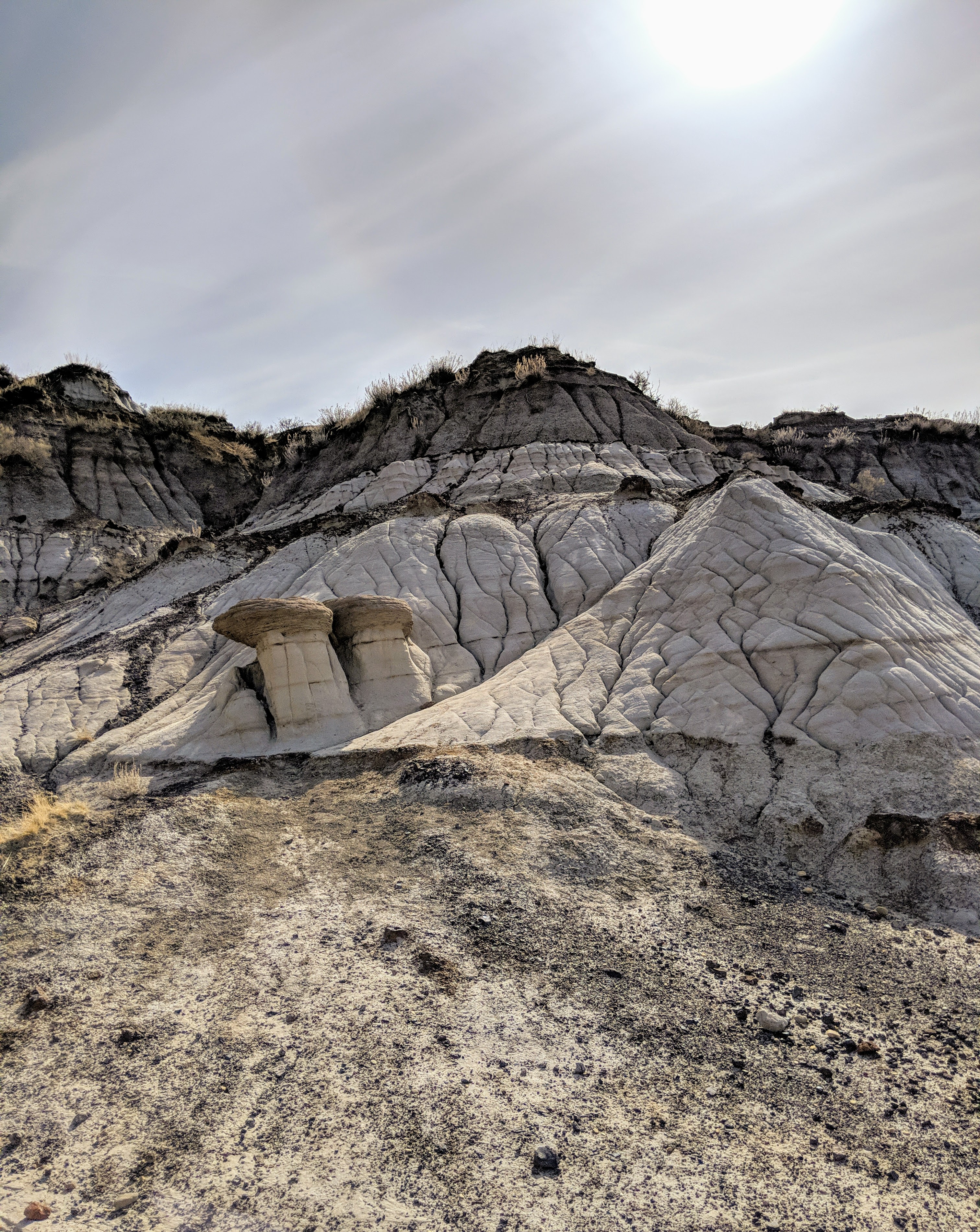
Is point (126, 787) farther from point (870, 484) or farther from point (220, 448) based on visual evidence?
point (220, 448)

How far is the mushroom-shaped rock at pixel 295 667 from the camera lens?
434 inches

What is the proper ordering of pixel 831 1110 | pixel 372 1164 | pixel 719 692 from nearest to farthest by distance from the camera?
pixel 372 1164
pixel 831 1110
pixel 719 692

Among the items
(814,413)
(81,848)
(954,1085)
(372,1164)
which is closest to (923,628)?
(954,1085)

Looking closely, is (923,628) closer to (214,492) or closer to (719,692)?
(719,692)

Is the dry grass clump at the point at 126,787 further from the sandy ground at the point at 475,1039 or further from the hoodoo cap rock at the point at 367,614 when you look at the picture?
the hoodoo cap rock at the point at 367,614

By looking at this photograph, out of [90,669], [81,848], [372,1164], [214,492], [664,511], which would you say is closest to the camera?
[372,1164]

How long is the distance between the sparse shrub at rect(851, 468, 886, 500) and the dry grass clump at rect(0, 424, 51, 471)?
1416 inches

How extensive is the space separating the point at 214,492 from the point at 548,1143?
3558 cm

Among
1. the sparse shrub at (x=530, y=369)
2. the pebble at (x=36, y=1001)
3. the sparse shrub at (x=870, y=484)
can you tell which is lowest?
the pebble at (x=36, y=1001)

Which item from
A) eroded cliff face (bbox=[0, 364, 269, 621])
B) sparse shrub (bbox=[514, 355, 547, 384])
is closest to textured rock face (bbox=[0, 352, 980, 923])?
eroded cliff face (bbox=[0, 364, 269, 621])

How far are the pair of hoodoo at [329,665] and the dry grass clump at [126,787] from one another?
7.40 ft

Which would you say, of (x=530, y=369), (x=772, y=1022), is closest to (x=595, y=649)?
(x=772, y=1022)

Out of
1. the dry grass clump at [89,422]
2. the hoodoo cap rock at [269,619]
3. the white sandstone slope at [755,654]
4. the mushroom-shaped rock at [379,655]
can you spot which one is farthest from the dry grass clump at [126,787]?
the dry grass clump at [89,422]

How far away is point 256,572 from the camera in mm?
17469
